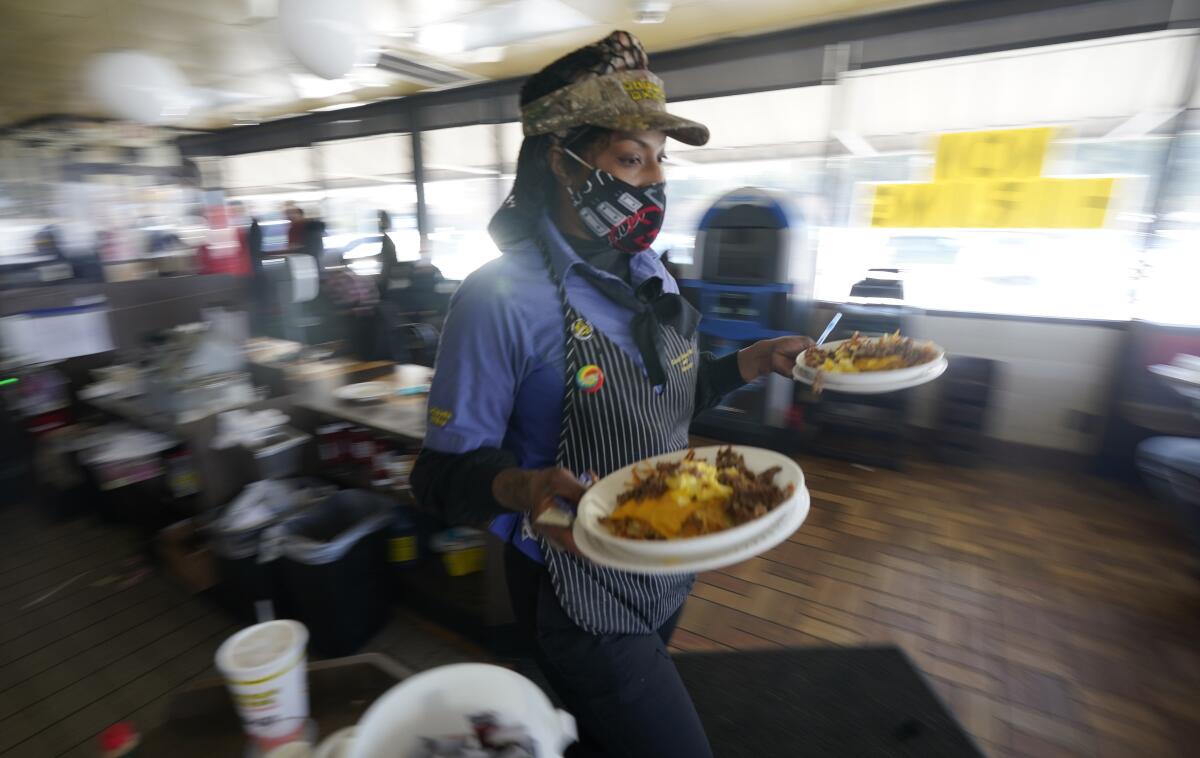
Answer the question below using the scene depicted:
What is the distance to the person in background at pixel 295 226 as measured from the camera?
20.2 ft

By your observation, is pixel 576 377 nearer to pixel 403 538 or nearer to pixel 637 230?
pixel 637 230

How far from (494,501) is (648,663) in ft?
1.50

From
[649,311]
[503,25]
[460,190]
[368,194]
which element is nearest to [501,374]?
[649,311]

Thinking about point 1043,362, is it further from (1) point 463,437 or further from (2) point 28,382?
(2) point 28,382

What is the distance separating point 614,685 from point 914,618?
218 centimetres

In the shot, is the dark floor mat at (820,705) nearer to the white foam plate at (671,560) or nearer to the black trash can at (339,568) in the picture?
the black trash can at (339,568)

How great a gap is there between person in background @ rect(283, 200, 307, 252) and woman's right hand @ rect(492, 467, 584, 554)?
618 centimetres

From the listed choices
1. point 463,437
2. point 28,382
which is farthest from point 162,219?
point 463,437

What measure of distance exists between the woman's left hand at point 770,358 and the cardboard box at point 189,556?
8.75ft

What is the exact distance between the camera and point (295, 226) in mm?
6285

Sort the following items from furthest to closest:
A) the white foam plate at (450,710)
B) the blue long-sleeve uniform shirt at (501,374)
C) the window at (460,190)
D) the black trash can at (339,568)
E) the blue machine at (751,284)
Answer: the window at (460,190) → the blue machine at (751,284) → the black trash can at (339,568) → the blue long-sleeve uniform shirt at (501,374) → the white foam plate at (450,710)

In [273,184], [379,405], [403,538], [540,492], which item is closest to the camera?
[540,492]

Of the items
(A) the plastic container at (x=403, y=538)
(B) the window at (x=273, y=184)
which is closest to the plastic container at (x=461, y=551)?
(A) the plastic container at (x=403, y=538)

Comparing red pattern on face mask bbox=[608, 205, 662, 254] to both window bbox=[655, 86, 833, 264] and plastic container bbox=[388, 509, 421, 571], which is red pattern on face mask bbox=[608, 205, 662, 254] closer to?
plastic container bbox=[388, 509, 421, 571]
